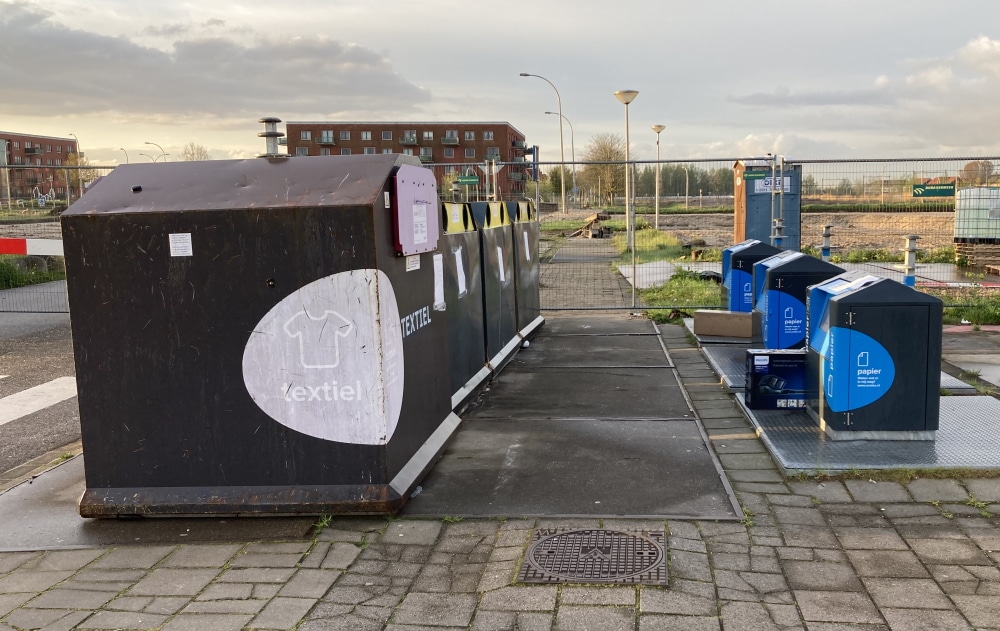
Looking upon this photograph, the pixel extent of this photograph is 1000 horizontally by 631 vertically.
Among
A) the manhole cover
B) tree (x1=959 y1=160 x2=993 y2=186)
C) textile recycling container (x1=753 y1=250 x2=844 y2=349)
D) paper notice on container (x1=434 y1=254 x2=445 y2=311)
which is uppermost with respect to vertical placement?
tree (x1=959 y1=160 x2=993 y2=186)

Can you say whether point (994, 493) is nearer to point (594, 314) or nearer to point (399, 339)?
point (399, 339)

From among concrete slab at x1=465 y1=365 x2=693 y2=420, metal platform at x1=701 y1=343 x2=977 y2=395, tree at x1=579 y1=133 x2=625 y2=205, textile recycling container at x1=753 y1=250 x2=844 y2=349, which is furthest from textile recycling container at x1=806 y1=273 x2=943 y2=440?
tree at x1=579 y1=133 x2=625 y2=205

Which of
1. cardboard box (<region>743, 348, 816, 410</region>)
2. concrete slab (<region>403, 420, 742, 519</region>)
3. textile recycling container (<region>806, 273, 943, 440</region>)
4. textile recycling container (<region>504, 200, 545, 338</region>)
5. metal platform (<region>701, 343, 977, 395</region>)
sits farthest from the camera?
textile recycling container (<region>504, 200, 545, 338</region>)

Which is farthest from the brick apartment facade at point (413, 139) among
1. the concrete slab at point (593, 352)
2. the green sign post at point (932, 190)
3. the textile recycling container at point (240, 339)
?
the textile recycling container at point (240, 339)

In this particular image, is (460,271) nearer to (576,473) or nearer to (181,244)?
(576,473)

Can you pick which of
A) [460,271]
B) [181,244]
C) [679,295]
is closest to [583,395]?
[460,271]

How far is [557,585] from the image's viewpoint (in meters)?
3.55

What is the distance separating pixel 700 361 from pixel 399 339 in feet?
16.2

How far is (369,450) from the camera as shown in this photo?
4.50 m

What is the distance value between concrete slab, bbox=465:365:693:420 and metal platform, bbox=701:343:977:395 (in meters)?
0.49

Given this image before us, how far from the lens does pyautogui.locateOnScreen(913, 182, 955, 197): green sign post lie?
11.7 metres

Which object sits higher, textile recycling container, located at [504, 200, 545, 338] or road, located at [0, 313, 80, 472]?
textile recycling container, located at [504, 200, 545, 338]

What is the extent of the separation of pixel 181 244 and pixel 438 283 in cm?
189

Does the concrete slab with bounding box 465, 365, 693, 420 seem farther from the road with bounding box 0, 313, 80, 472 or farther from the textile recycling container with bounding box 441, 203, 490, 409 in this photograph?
the road with bounding box 0, 313, 80, 472
